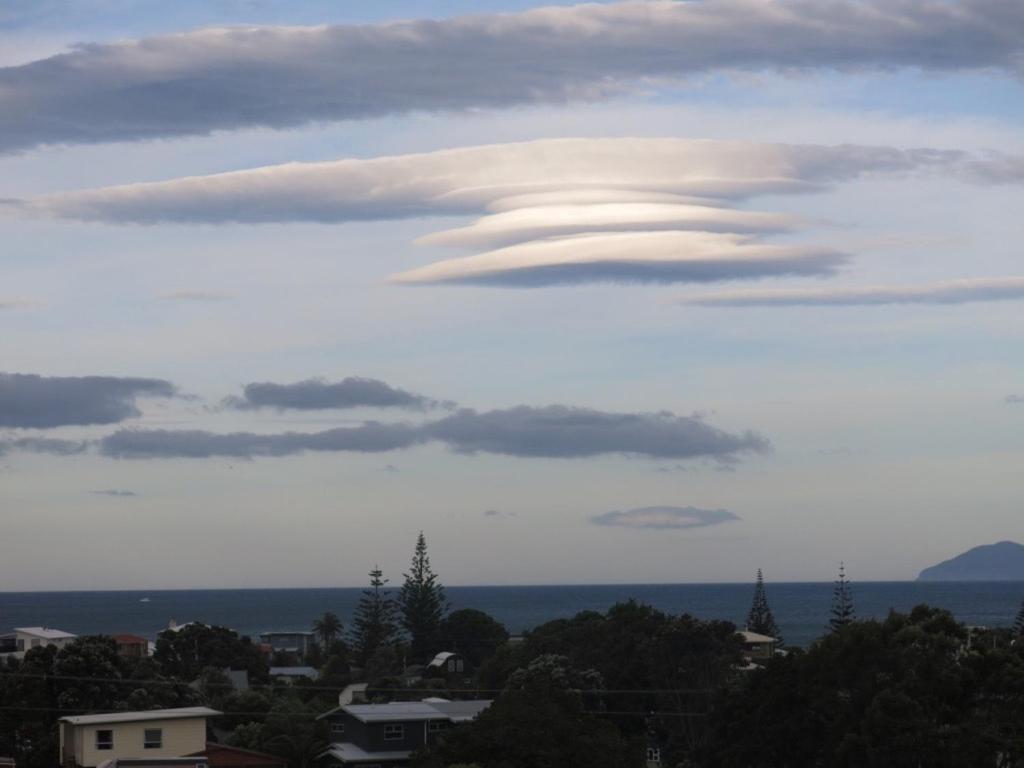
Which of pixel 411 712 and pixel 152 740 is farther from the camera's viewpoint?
pixel 411 712

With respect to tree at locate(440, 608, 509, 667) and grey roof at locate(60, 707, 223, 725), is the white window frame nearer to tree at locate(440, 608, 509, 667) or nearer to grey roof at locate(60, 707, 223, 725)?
grey roof at locate(60, 707, 223, 725)

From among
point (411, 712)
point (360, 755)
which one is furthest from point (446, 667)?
point (360, 755)

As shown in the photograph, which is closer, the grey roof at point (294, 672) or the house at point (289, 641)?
the grey roof at point (294, 672)

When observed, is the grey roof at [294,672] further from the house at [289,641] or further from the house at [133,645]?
the house at [289,641]

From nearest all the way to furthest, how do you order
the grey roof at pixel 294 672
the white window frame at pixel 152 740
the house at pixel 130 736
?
the house at pixel 130 736 → the white window frame at pixel 152 740 → the grey roof at pixel 294 672

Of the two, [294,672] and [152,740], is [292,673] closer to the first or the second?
[294,672]

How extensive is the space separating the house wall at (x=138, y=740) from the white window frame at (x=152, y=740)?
7 centimetres

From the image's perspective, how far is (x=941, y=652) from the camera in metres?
47.2

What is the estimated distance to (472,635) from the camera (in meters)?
121

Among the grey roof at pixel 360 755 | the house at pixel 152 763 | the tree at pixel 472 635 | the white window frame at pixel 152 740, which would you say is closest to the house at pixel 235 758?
the white window frame at pixel 152 740

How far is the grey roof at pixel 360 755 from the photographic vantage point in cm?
6016

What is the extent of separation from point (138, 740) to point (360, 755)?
850 centimetres

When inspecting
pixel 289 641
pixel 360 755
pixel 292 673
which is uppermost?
pixel 289 641

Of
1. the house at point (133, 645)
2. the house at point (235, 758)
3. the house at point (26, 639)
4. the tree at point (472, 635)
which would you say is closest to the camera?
the house at point (235, 758)
